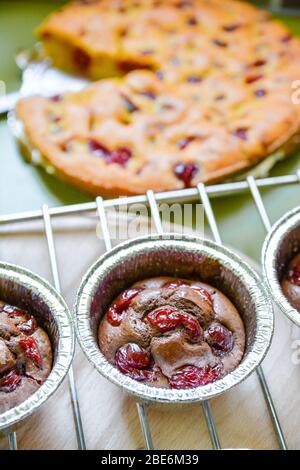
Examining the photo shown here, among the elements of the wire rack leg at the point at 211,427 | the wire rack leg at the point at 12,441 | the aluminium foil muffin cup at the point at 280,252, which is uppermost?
the aluminium foil muffin cup at the point at 280,252

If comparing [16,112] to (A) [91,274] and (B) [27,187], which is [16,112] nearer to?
(B) [27,187]

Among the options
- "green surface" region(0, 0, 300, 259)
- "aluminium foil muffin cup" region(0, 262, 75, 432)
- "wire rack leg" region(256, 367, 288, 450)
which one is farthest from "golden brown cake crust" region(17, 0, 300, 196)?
"wire rack leg" region(256, 367, 288, 450)

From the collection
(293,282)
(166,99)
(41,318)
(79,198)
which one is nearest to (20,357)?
(41,318)

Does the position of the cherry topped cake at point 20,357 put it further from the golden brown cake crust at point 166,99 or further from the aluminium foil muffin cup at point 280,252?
the golden brown cake crust at point 166,99

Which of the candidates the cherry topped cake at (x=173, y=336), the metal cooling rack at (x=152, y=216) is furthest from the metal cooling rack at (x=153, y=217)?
the cherry topped cake at (x=173, y=336)

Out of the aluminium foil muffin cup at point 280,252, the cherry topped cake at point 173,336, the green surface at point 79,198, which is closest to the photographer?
the cherry topped cake at point 173,336

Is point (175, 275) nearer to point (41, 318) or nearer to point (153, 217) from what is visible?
point (153, 217)

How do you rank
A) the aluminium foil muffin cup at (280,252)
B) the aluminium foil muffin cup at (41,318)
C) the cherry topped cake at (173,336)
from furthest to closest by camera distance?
the aluminium foil muffin cup at (280,252) → the cherry topped cake at (173,336) → the aluminium foil muffin cup at (41,318)

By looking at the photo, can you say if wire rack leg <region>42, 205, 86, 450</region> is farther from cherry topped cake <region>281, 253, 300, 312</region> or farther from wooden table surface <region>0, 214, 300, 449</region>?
cherry topped cake <region>281, 253, 300, 312</region>
